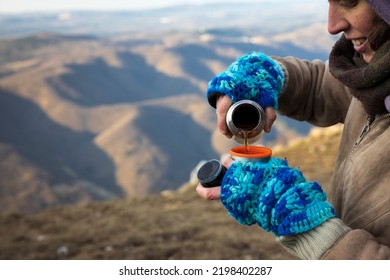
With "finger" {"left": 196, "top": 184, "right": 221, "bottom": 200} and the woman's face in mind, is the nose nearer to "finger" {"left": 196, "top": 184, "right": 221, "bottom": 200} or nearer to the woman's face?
the woman's face

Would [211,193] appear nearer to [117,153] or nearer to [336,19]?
[336,19]

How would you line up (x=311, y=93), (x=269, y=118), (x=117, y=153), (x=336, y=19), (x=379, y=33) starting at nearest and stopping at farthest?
(x=379, y=33)
(x=336, y=19)
(x=269, y=118)
(x=311, y=93)
(x=117, y=153)

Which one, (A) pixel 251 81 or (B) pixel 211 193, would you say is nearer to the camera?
(B) pixel 211 193

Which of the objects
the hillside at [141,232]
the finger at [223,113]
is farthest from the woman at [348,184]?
the hillside at [141,232]

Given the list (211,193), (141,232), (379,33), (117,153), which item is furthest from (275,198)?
(117,153)

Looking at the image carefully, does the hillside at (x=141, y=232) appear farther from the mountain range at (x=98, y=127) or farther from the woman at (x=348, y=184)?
the mountain range at (x=98, y=127)
